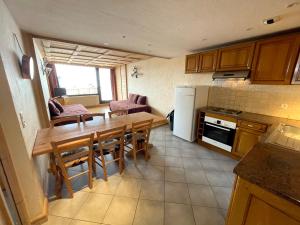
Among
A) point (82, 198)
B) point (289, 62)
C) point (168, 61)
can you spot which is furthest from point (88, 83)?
point (289, 62)

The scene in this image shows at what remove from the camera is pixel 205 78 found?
11.4 ft

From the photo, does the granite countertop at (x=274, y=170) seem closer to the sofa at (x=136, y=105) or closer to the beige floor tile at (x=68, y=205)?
the beige floor tile at (x=68, y=205)

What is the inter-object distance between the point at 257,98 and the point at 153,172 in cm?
252

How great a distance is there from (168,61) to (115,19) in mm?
2922

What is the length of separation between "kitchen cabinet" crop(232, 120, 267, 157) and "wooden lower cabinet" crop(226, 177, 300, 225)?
64.5 inches

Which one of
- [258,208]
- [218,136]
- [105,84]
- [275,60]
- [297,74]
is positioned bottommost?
[218,136]

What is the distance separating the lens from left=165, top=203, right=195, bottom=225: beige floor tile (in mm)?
1507

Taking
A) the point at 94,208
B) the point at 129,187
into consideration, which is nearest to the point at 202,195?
the point at 129,187

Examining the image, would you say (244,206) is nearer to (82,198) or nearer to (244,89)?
(82,198)

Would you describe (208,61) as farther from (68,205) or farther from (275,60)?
(68,205)

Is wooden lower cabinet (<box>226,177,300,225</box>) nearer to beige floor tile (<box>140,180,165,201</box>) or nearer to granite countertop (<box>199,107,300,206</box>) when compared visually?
granite countertop (<box>199,107,300,206</box>)

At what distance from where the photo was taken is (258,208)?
34.1 inches

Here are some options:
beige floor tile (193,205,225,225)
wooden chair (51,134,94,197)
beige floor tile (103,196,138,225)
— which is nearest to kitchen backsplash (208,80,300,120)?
beige floor tile (193,205,225,225)

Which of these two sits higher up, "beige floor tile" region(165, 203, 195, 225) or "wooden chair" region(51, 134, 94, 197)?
"wooden chair" region(51, 134, 94, 197)
